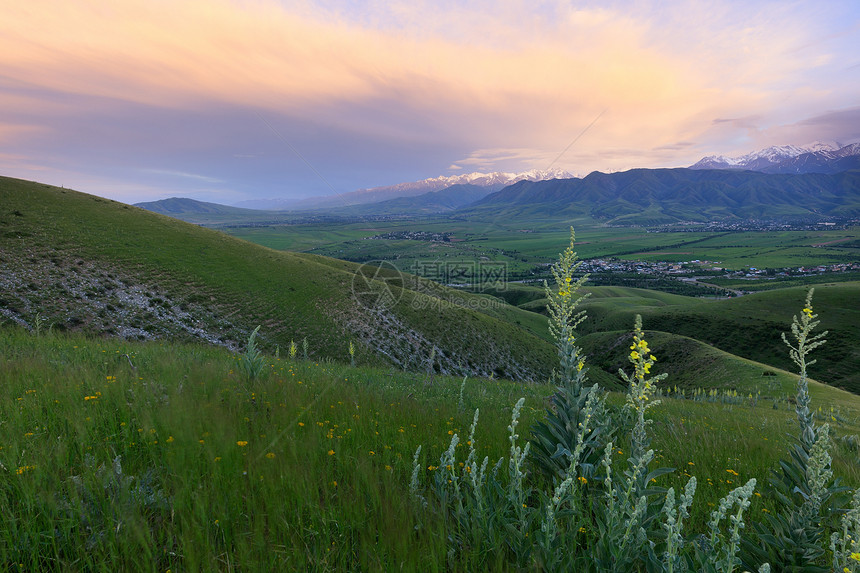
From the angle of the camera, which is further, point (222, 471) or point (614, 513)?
point (222, 471)

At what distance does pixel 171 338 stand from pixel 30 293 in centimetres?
1087

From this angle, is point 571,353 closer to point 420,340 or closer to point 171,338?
point 171,338

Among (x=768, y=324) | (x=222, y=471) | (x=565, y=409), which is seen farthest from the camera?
(x=768, y=324)

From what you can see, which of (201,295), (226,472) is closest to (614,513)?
(226,472)

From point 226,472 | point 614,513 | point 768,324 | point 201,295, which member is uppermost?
point 614,513

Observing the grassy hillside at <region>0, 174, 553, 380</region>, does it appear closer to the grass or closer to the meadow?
the meadow

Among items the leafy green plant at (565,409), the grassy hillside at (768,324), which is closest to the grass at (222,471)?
the leafy green plant at (565,409)

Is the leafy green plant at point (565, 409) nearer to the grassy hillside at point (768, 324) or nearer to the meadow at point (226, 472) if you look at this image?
the meadow at point (226, 472)

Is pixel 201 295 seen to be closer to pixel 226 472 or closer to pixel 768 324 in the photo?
pixel 226 472

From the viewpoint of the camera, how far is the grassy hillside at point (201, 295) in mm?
29812

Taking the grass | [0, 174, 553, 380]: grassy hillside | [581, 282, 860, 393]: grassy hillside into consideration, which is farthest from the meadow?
[581, 282, 860, 393]: grassy hillside

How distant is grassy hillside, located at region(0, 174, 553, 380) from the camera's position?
97.8 ft

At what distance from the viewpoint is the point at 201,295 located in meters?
38.2

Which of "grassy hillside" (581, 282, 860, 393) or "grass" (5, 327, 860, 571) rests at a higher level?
"grass" (5, 327, 860, 571)
